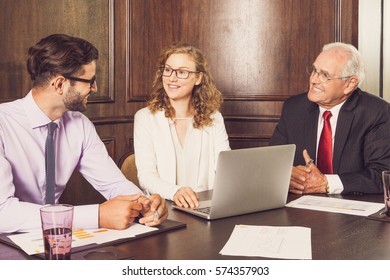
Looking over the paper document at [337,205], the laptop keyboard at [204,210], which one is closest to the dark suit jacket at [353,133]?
the paper document at [337,205]

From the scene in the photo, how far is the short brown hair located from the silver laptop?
2.46ft

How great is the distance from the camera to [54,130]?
95.4 inches

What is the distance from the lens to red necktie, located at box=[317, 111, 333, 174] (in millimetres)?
3027

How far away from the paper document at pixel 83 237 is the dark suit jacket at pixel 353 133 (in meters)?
1.37

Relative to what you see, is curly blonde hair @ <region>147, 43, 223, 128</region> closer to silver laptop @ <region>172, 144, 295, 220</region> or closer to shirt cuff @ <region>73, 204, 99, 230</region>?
silver laptop @ <region>172, 144, 295, 220</region>

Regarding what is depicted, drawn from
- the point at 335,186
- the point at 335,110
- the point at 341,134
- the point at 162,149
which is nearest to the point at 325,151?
the point at 341,134

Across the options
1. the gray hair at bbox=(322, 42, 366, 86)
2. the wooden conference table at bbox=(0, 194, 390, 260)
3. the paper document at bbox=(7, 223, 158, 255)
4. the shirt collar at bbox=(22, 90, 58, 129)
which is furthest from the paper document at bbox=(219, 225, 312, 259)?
the gray hair at bbox=(322, 42, 366, 86)

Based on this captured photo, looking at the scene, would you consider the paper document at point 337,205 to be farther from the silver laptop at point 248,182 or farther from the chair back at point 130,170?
the chair back at point 130,170

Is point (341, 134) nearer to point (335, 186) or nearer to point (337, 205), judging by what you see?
point (335, 186)

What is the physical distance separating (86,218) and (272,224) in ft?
2.11

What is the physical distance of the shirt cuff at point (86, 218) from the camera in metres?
1.83

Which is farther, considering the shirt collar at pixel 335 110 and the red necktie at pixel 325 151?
the shirt collar at pixel 335 110
